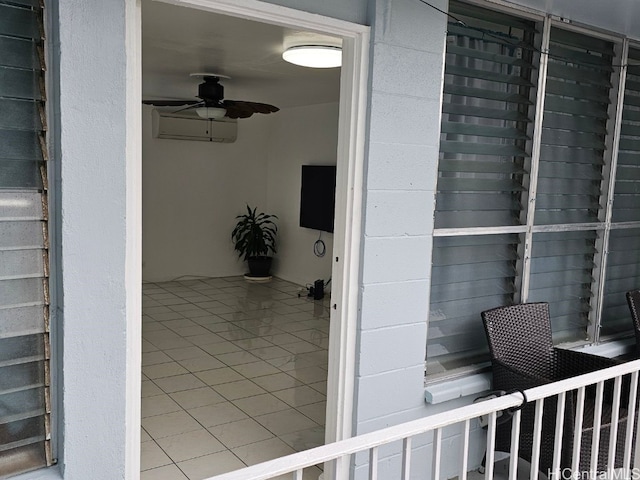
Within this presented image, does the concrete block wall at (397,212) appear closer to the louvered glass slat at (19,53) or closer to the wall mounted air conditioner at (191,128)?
the louvered glass slat at (19,53)

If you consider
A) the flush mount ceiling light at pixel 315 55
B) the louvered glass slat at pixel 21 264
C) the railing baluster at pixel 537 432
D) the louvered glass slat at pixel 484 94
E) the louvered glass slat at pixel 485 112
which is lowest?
the railing baluster at pixel 537 432

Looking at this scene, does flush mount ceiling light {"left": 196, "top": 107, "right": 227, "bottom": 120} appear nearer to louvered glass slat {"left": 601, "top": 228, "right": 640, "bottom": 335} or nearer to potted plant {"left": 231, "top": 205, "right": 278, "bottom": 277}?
potted plant {"left": 231, "top": 205, "right": 278, "bottom": 277}

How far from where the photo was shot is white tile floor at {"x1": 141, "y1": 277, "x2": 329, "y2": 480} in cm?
319

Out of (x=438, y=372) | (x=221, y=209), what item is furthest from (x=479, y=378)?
(x=221, y=209)

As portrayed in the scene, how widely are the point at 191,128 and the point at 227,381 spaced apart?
430 cm

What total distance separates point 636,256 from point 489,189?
154 centimetres

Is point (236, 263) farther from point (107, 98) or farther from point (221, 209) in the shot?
point (107, 98)

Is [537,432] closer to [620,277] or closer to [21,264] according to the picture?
[21,264]

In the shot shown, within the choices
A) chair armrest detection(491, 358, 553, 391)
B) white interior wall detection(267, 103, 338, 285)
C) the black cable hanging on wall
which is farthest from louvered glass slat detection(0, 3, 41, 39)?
the black cable hanging on wall

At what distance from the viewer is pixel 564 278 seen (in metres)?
3.44

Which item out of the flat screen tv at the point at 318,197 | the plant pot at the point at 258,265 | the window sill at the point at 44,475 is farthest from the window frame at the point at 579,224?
the plant pot at the point at 258,265

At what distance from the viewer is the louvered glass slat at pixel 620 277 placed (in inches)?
146

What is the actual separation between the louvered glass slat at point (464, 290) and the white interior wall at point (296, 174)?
13.4 feet

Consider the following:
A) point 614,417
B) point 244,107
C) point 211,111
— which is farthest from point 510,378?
point 211,111
